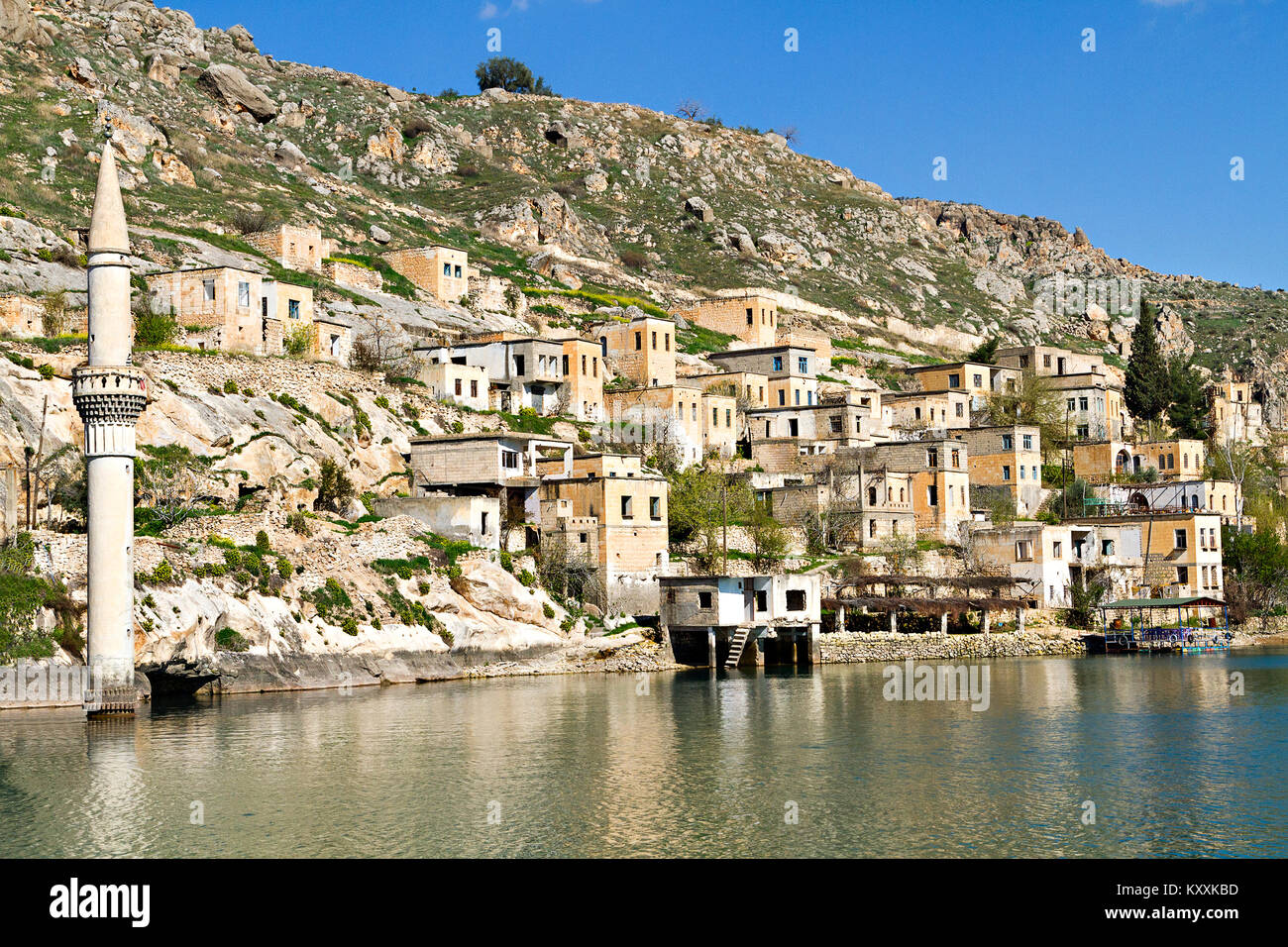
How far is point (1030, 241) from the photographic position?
185 meters

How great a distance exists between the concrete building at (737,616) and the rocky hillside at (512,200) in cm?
2918

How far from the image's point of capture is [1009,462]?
8881 centimetres

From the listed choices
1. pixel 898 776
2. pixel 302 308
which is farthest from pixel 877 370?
pixel 898 776

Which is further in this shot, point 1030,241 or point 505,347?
point 1030,241

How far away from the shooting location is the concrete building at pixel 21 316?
62.8m

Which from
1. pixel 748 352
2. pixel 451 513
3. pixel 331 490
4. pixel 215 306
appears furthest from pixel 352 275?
pixel 451 513

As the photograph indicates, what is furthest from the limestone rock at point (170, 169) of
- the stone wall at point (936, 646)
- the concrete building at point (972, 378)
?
the stone wall at point (936, 646)

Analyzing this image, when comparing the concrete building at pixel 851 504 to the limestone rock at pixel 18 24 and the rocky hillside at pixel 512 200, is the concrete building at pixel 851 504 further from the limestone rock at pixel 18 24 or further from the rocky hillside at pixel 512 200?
the limestone rock at pixel 18 24

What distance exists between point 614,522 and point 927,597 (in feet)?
55.1

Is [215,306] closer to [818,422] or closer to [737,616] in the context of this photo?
[737,616]

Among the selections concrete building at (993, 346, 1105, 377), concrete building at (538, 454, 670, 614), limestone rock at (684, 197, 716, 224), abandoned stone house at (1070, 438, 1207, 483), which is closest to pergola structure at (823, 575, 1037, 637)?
concrete building at (538, 454, 670, 614)

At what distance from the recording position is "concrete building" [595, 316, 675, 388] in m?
88.8
